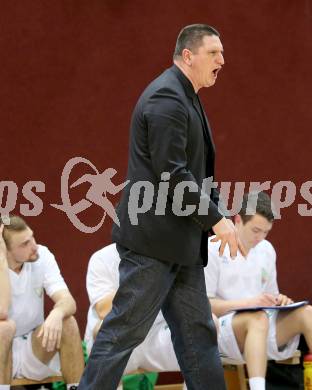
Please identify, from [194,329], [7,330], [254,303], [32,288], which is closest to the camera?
[194,329]

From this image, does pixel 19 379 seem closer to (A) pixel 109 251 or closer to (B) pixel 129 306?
(A) pixel 109 251

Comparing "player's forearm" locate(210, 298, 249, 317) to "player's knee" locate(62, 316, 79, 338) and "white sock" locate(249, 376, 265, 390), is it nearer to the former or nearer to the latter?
"white sock" locate(249, 376, 265, 390)

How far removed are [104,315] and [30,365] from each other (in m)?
0.49

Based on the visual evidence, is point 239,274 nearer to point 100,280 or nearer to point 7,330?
point 100,280

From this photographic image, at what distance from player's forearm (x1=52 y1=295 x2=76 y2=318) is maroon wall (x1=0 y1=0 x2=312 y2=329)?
845 millimetres

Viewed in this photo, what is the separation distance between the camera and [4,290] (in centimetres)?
455

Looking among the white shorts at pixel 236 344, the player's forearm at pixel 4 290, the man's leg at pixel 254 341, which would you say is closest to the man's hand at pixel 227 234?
the man's leg at pixel 254 341

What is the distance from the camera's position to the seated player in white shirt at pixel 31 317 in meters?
4.45

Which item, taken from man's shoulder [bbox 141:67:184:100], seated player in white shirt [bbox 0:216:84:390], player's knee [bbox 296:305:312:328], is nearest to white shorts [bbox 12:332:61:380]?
seated player in white shirt [bbox 0:216:84:390]

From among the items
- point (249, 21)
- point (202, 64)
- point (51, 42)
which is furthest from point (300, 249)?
point (202, 64)

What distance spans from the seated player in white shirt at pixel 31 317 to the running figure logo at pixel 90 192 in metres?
0.60

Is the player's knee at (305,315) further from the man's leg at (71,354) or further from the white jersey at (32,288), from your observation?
the white jersey at (32,288)

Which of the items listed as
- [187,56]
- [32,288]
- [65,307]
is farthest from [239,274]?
[187,56]

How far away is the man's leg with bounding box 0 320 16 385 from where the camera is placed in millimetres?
4309
